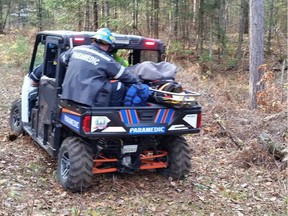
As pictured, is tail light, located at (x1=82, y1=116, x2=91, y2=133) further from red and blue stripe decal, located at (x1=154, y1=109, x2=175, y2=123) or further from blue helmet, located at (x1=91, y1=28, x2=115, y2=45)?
blue helmet, located at (x1=91, y1=28, x2=115, y2=45)

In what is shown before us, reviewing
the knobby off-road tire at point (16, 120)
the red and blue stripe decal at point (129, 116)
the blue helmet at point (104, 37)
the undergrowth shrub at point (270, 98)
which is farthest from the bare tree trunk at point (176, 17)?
the red and blue stripe decal at point (129, 116)

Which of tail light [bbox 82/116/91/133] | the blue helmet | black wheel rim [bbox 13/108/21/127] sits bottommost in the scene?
black wheel rim [bbox 13/108/21/127]

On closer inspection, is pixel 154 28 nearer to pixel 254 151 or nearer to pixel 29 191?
pixel 254 151

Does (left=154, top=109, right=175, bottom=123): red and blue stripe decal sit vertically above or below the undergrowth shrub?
above

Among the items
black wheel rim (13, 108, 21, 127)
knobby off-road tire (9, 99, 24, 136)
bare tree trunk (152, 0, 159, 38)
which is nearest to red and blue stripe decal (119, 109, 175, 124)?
knobby off-road tire (9, 99, 24, 136)

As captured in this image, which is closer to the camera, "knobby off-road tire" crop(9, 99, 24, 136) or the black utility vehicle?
the black utility vehicle

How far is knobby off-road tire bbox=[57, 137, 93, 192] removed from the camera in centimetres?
568

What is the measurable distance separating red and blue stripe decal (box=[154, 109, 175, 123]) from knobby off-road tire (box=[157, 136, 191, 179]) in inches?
27.6

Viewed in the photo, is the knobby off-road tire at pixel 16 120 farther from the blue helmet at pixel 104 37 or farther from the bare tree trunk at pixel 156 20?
the bare tree trunk at pixel 156 20

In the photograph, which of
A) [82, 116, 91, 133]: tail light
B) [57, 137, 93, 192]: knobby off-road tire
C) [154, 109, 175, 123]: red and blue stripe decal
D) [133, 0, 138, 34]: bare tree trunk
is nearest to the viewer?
[82, 116, 91, 133]: tail light

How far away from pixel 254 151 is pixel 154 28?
15.5m

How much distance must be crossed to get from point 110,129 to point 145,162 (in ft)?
3.80

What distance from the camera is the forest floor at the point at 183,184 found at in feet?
17.9

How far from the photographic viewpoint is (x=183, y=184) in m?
6.43
